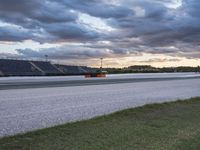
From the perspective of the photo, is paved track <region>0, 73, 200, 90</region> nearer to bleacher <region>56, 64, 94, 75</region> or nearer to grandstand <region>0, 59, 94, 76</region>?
grandstand <region>0, 59, 94, 76</region>

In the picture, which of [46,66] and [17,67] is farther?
[46,66]

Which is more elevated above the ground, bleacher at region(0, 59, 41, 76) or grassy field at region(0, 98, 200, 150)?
bleacher at region(0, 59, 41, 76)

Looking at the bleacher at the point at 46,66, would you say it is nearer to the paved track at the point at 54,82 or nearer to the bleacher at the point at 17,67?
the bleacher at the point at 17,67

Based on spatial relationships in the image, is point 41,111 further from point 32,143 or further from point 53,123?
point 32,143

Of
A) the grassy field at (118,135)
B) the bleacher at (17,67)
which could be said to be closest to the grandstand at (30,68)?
the bleacher at (17,67)

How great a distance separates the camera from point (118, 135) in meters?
9.85

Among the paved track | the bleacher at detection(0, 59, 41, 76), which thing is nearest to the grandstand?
the bleacher at detection(0, 59, 41, 76)

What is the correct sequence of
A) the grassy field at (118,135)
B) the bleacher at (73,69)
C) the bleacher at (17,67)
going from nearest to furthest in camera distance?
the grassy field at (118,135) → the bleacher at (17,67) → the bleacher at (73,69)

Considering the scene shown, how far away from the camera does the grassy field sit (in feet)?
28.1

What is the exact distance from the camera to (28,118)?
13555 mm

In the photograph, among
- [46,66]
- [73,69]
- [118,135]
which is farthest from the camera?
[73,69]

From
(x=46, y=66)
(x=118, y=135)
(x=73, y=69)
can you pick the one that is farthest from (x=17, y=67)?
(x=118, y=135)

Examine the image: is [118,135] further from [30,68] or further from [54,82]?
[30,68]

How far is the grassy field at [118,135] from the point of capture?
338 inches
